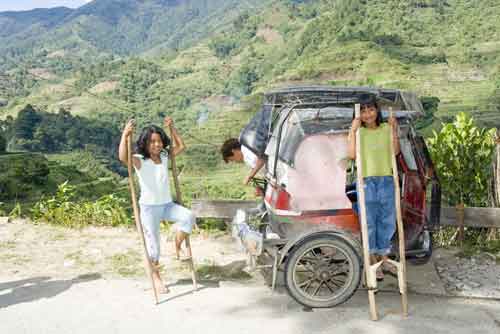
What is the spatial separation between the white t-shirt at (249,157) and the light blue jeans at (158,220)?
0.87 meters

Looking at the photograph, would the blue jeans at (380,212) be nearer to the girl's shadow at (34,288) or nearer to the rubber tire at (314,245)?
the rubber tire at (314,245)

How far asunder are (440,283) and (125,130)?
3.53 meters

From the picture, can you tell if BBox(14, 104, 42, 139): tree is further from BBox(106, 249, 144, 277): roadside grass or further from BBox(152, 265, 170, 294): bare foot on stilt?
BBox(152, 265, 170, 294): bare foot on stilt

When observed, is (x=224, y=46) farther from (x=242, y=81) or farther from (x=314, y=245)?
(x=314, y=245)

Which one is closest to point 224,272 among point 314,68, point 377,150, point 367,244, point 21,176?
point 367,244

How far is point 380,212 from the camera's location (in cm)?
465

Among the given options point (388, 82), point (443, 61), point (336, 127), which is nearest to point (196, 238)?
point (336, 127)

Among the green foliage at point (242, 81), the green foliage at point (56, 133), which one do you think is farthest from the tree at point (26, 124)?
the green foliage at point (242, 81)

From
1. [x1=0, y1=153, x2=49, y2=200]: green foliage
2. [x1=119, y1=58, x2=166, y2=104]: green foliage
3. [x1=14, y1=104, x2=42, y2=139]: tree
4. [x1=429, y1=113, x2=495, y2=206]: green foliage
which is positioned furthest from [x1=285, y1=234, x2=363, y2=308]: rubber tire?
[x1=119, y1=58, x2=166, y2=104]: green foliage

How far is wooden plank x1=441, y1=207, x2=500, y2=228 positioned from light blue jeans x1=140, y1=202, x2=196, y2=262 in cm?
336

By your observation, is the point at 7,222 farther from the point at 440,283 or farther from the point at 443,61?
the point at 443,61

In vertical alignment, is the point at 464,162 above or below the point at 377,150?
below

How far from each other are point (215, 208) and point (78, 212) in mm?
2531

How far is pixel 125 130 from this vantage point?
180 inches
